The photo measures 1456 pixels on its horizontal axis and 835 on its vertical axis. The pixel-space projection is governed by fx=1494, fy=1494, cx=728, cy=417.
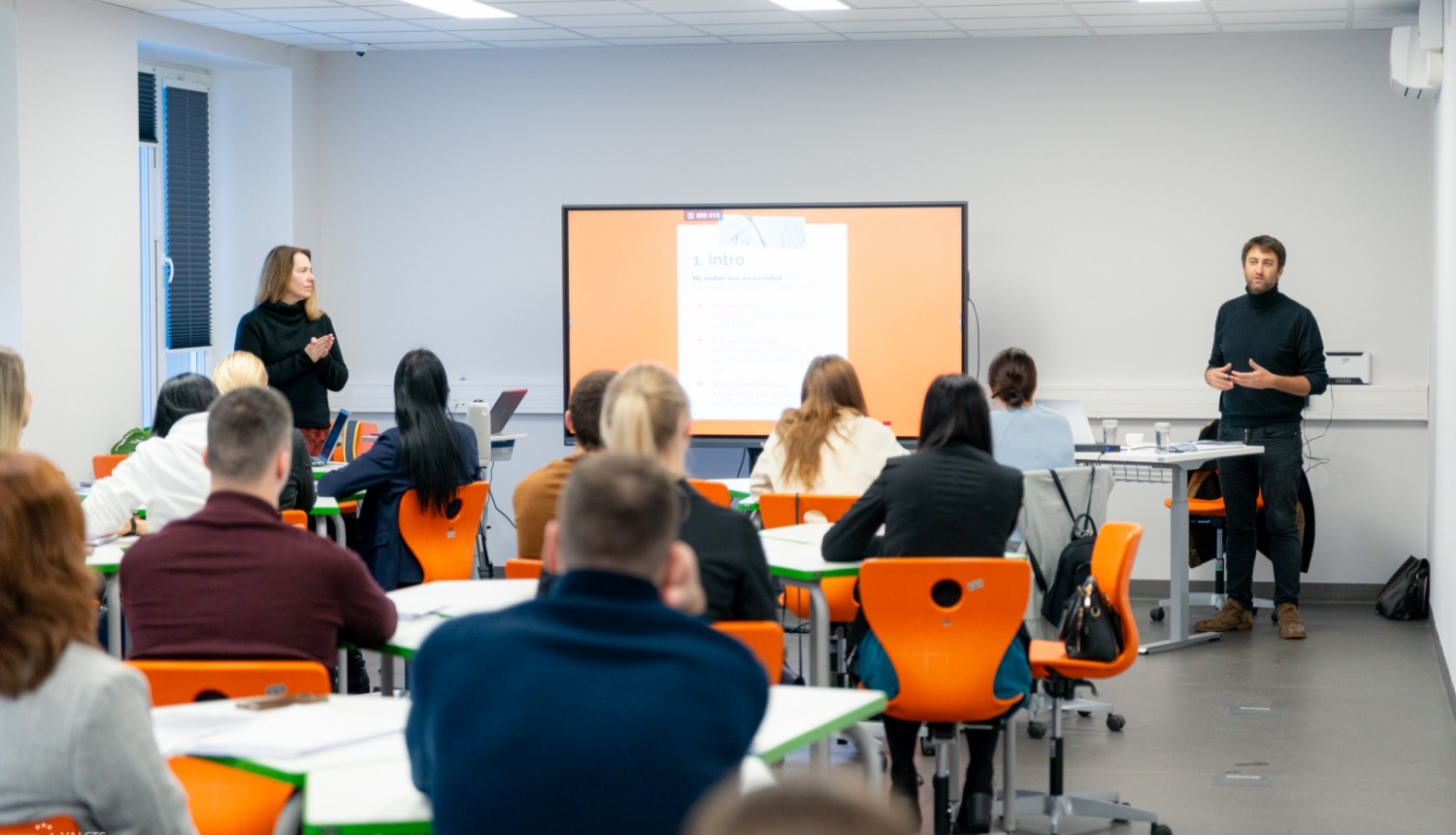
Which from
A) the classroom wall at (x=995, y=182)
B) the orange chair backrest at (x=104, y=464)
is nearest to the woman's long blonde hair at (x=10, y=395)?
the orange chair backrest at (x=104, y=464)

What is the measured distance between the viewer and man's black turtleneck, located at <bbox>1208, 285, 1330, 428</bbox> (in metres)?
6.80

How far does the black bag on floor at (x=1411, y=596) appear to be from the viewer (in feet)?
23.5

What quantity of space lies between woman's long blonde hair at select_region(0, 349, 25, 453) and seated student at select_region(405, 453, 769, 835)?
271 cm

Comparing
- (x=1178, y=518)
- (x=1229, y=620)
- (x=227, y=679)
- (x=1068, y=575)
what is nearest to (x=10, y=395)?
(x=227, y=679)

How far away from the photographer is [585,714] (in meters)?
1.56

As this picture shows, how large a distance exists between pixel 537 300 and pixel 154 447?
14.2ft

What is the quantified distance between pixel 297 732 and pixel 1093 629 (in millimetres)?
2236

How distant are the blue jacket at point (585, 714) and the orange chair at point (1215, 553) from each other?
606 cm

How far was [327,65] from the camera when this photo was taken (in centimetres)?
873

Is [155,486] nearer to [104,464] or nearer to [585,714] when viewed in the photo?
[104,464]

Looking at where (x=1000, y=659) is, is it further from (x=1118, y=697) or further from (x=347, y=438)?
(x=347, y=438)

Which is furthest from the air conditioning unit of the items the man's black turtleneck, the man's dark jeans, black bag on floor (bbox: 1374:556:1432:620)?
black bag on floor (bbox: 1374:556:1432:620)

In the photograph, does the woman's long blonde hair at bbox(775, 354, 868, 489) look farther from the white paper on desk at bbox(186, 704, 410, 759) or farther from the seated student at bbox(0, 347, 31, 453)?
the white paper on desk at bbox(186, 704, 410, 759)

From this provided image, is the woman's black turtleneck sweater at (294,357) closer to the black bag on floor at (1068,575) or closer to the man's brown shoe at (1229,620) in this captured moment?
the black bag on floor at (1068,575)
